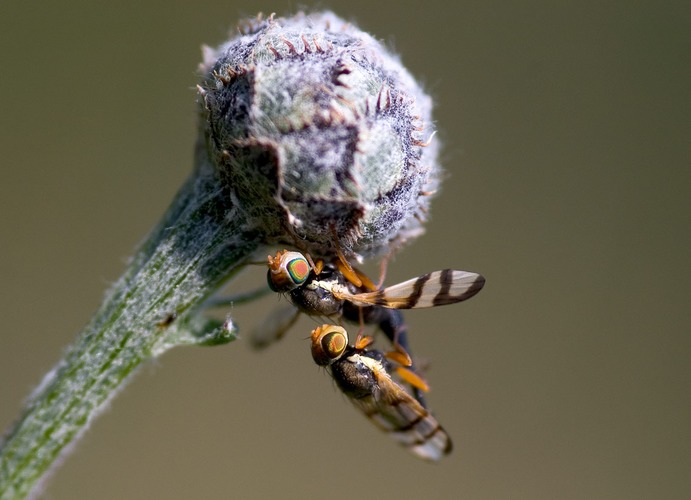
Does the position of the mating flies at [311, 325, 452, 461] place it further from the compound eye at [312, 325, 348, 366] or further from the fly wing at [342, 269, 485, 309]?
the fly wing at [342, 269, 485, 309]

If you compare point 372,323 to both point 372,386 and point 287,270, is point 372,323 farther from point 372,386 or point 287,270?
point 287,270

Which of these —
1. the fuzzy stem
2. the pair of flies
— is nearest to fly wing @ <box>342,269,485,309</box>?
the pair of flies

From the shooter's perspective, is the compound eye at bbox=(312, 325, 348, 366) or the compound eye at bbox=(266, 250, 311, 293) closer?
the compound eye at bbox=(266, 250, 311, 293)

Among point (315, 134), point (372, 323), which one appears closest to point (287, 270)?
point (315, 134)

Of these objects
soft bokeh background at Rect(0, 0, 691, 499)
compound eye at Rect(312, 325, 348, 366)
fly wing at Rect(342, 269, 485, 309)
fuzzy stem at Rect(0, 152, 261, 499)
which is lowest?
fuzzy stem at Rect(0, 152, 261, 499)

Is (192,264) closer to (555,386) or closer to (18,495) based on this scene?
(18,495)

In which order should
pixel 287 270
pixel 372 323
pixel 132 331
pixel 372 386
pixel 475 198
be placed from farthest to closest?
pixel 475 198, pixel 372 323, pixel 372 386, pixel 132 331, pixel 287 270
